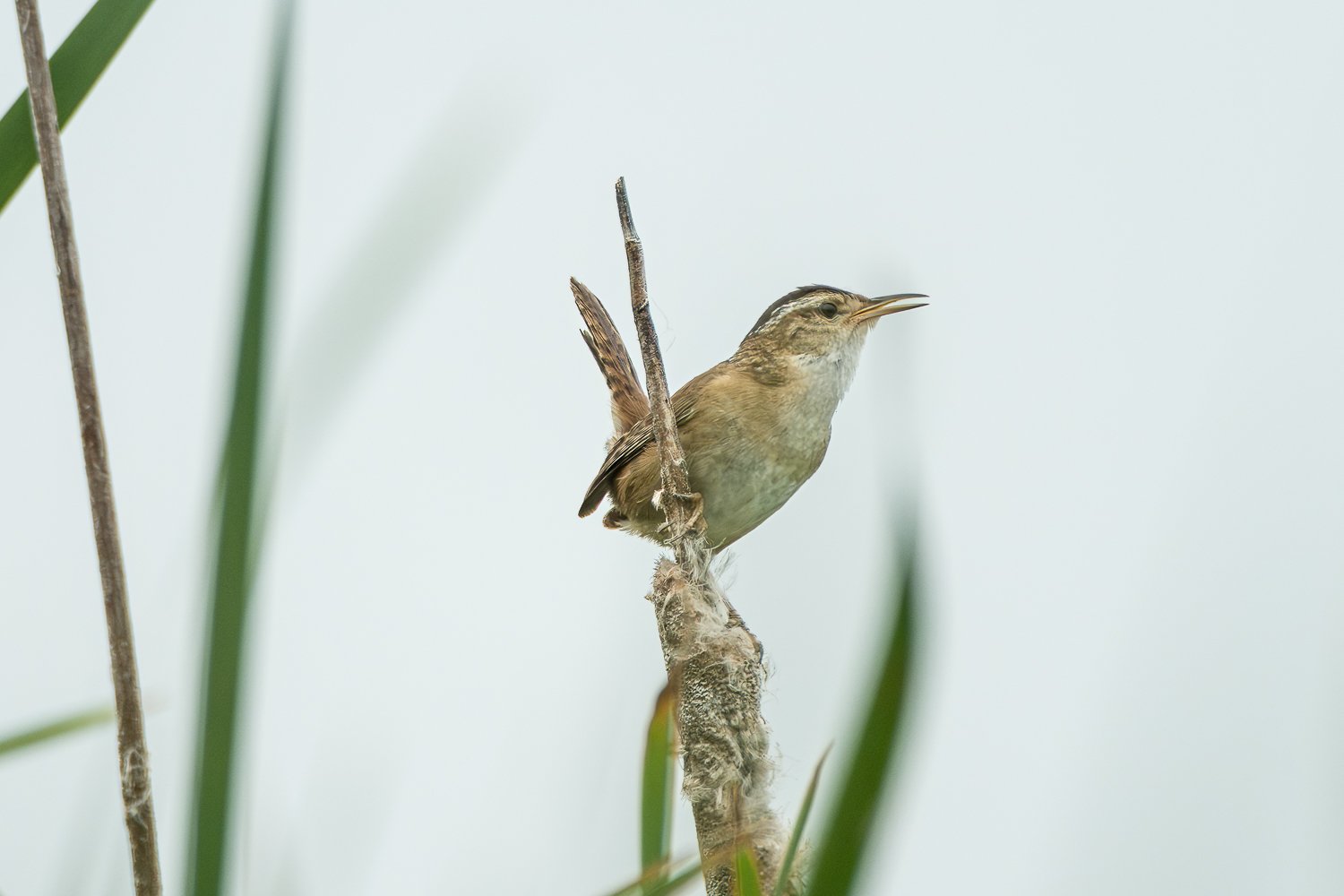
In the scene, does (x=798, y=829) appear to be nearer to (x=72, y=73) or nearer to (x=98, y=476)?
(x=98, y=476)

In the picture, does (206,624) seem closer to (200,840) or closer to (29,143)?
(200,840)

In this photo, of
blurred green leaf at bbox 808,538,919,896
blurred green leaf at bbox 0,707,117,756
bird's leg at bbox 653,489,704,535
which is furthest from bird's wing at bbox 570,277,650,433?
blurred green leaf at bbox 808,538,919,896

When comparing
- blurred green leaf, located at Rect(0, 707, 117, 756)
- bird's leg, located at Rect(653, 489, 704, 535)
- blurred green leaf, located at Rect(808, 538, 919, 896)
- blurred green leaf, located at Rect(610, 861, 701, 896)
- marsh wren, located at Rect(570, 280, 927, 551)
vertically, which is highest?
marsh wren, located at Rect(570, 280, 927, 551)

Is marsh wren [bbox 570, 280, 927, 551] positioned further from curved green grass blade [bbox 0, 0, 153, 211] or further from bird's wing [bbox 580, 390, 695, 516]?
curved green grass blade [bbox 0, 0, 153, 211]

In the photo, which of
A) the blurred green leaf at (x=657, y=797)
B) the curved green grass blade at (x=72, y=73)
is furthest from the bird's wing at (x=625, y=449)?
the curved green grass blade at (x=72, y=73)

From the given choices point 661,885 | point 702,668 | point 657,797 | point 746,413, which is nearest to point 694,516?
point 702,668

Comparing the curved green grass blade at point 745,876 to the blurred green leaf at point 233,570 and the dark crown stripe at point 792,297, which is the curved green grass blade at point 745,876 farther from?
the dark crown stripe at point 792,297
